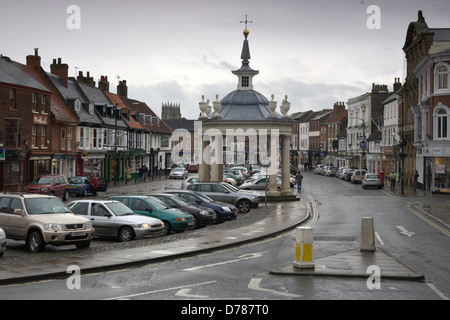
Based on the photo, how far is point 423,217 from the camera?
2920cm

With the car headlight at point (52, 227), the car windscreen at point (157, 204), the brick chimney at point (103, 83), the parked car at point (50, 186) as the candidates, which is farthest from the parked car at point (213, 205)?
the brick chimney at point (103, 83)

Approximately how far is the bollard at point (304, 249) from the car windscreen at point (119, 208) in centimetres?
835

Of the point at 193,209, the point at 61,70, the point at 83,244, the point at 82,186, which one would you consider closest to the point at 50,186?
the point at 82,186

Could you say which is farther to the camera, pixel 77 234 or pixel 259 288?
pixel 77 234

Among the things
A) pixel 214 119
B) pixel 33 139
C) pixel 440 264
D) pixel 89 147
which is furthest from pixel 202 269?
pixel 89 147

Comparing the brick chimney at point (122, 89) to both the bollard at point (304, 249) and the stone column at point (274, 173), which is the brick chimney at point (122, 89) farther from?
the bollard at point (304, 249)

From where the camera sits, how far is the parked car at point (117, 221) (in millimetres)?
20328

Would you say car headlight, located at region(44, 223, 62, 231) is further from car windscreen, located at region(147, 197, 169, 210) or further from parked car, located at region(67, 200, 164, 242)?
car windscreen, located at region(147, 197, 169, 210)

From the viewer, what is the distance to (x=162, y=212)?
74.4 ft

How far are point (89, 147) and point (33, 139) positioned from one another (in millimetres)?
12966

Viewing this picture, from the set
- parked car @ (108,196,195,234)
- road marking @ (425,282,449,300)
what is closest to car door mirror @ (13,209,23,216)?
parked car @ (108,196,195,234)

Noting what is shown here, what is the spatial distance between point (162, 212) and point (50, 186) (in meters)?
16.9

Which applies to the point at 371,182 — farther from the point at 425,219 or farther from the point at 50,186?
the point at 50,186
